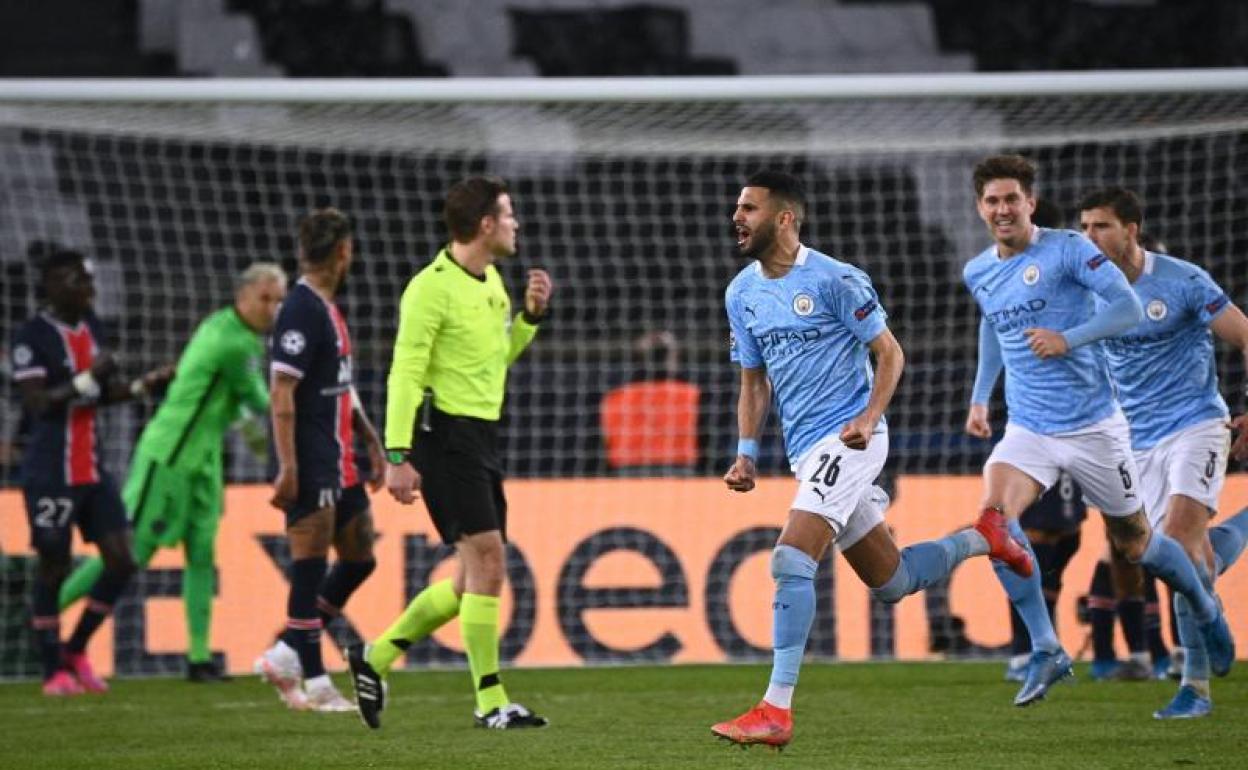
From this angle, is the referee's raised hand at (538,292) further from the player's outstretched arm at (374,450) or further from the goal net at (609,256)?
the goal net at (609,256)

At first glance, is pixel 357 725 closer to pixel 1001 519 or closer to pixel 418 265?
pixel 1001 519

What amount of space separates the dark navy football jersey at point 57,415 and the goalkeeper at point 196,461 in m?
0.38

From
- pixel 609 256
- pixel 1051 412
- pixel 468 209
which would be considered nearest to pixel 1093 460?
pixel 1051 412

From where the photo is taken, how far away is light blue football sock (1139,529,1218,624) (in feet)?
25.6

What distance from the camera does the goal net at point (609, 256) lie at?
1172 centimetres

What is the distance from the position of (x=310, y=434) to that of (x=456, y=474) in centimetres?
142

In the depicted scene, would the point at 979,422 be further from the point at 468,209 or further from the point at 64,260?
the point at 64,260

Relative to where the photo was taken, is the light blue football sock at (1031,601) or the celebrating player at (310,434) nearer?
the light blue football sock at (1031,601)

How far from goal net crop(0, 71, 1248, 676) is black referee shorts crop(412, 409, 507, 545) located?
3.85 meters

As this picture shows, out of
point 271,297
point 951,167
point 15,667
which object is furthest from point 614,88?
point 951,167

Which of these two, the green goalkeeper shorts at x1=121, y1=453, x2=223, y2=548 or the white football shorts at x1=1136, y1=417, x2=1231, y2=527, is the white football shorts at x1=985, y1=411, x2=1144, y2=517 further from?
the green goalkeeper shorts at x1=121, y1=453, x2=223, y2=548

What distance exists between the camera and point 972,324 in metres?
14.5

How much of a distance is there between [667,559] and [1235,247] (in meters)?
5.52

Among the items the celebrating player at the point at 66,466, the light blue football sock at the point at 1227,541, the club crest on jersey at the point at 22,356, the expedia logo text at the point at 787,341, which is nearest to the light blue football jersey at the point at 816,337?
the expedia logo text at the point at 787,341
